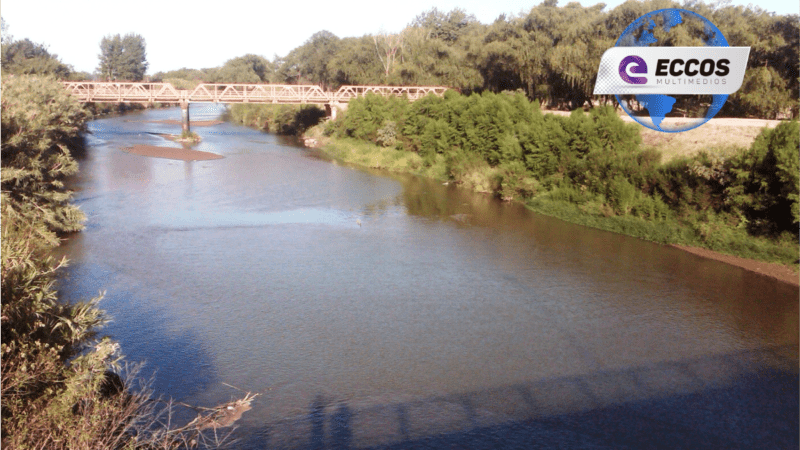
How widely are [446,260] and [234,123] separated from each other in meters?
69.5

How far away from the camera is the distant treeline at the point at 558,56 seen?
35.8 metres

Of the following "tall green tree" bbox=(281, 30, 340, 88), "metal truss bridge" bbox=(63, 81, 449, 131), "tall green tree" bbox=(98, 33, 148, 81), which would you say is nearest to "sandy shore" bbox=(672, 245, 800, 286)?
"metal truss bridge" bbox=(63, 81, 449, 131)

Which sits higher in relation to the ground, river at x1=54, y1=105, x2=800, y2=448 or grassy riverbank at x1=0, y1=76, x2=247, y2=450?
grassy riverbank at x1=0, y1=76, x2=247, y2=450

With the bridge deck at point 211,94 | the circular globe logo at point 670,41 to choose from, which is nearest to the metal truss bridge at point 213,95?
the bridge deck at point 211,94

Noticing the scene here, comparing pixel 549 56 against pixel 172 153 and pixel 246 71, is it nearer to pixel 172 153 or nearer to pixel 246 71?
pixel 172 153

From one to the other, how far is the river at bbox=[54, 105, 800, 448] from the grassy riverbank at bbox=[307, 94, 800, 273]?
68.8 inches

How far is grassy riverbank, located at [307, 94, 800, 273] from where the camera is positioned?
2308cm

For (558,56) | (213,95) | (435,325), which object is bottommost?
(435,325)

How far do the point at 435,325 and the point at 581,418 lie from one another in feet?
17.6

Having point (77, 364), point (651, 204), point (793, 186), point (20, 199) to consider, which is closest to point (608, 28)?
point (651, 204)

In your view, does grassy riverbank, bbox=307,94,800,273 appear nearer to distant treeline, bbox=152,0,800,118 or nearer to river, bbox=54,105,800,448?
river, bbox=54,105,800,448

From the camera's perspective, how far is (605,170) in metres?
29.6

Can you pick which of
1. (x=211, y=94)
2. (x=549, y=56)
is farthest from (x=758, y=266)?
(x=211, y=94)

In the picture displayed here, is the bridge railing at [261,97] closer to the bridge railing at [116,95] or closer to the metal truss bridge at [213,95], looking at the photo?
the metal truss bridge at [213,95]
